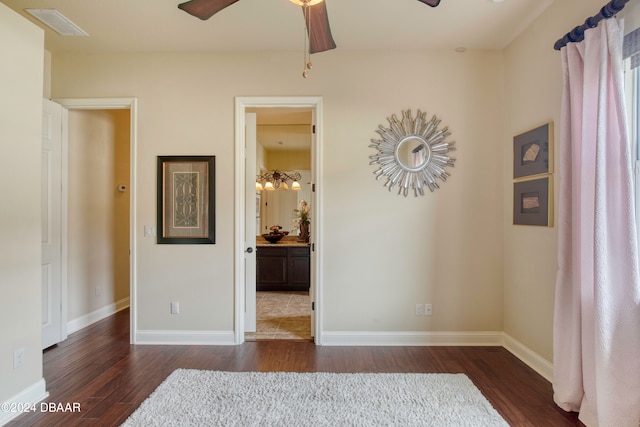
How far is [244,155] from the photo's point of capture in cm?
329

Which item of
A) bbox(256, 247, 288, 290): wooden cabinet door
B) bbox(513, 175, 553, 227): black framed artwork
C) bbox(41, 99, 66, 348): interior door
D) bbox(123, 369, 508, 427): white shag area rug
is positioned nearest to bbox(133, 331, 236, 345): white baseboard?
bbox(123, 369, 508, 427): white shag area rug

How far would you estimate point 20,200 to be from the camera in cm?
215

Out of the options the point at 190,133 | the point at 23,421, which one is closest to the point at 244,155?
the point at 190,133

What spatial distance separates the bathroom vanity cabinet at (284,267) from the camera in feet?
17.3

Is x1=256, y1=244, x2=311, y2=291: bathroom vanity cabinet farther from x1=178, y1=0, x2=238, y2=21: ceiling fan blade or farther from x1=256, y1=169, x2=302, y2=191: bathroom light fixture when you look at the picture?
x1=178, y1=0, x2=238, y2=21: ceiling fan blade

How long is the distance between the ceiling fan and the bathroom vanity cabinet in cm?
366

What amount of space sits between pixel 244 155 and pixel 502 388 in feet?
9.91

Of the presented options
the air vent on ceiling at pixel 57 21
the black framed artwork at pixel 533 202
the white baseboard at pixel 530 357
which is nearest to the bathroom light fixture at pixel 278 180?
the air vent on ceiling at pixel 57 21

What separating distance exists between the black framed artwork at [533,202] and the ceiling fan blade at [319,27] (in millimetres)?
2021

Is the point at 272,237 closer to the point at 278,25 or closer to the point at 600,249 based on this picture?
the point at 278,25

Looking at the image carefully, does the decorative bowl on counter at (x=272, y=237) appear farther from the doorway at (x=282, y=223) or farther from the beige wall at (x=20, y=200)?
the beige wall at (x=20, y=200)

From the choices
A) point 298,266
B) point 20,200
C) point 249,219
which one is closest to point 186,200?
point 249,219

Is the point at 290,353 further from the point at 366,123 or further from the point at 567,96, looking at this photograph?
the point at 567,96

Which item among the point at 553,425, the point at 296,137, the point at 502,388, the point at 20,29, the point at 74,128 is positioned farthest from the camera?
the point at 296,137
